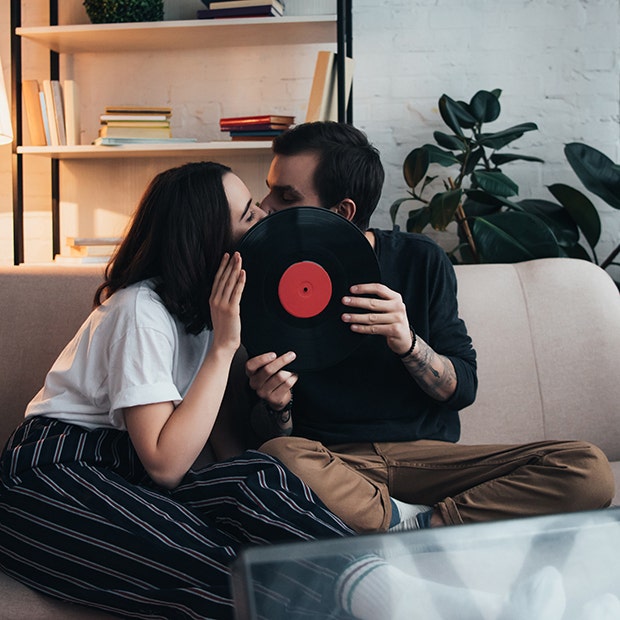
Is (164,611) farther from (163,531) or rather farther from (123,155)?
(123,155)

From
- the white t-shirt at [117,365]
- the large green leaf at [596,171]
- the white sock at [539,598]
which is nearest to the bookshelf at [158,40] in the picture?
the large green leaf at [596,171]

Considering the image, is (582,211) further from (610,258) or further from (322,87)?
(322,87)

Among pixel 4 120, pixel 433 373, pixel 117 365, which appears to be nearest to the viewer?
pixel 117 365

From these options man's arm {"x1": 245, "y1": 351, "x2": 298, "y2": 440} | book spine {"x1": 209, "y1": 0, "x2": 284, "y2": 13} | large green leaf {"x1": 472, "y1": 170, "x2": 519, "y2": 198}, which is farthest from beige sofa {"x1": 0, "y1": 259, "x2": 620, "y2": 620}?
book spine {"x1": 209, "y1": 0, "x2": 284, "y2": 13}

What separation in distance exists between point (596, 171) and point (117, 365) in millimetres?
1848

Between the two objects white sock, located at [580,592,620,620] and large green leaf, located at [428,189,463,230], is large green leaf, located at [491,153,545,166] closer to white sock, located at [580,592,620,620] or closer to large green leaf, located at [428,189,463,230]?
large green leaf, located at [428,189,463,230]

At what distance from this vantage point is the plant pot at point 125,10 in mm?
2637

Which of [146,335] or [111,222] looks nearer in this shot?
[146,335]

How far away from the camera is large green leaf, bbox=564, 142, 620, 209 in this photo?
8.14 ft

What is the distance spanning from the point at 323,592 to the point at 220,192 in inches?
36.7

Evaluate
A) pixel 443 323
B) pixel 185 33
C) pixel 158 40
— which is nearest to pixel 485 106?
pixel 185 33

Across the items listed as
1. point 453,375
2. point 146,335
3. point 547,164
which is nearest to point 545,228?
point 547,164

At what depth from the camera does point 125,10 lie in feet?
8.68

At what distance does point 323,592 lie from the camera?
47 centimetres
